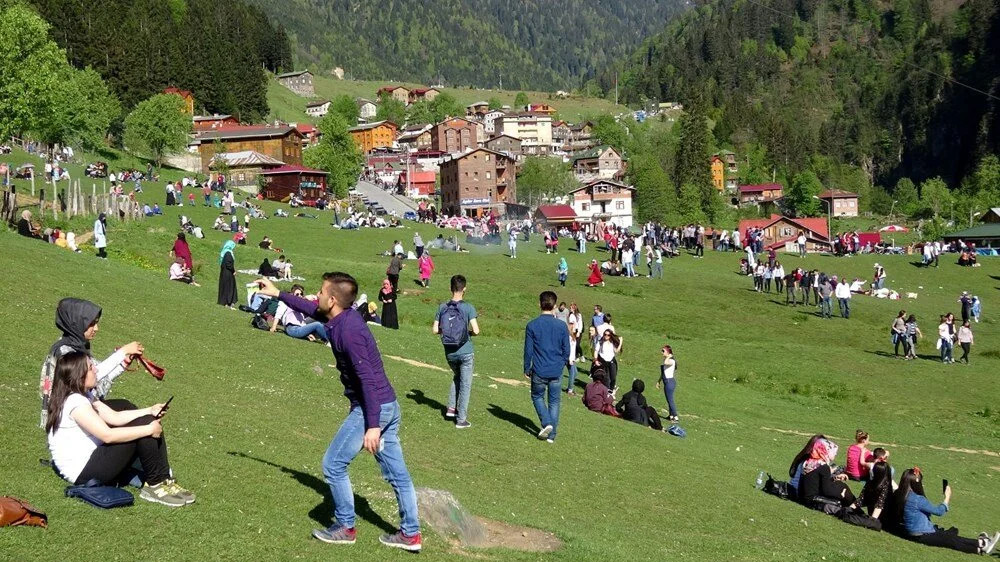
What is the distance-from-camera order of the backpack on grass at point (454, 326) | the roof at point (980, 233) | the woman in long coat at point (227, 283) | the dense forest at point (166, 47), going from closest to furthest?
1. the backpack on grass at point (454, 326)
2. the woman in long coat at point (227, 283)
3. the roof at point (980, 233)
4. the dense forest at point (166, 47)

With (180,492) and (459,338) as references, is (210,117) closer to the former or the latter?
(459,338)

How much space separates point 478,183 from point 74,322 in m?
143

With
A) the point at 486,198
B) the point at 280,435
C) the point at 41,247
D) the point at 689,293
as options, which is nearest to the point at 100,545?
the point at 280,435

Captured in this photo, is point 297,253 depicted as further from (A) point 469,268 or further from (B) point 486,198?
(B) point 486,198

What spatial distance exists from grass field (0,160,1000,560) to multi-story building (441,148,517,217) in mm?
112573

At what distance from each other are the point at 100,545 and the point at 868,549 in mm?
8972

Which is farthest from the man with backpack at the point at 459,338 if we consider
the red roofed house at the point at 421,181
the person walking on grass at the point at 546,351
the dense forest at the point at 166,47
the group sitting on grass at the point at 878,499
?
the red roofed house at the point at 421,181

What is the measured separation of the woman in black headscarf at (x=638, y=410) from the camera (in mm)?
19297

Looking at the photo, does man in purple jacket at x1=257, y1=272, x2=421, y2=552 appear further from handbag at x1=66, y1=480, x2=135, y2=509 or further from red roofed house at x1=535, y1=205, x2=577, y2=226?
red roofed house at x1=535, y1=205, x2=577, y2=226

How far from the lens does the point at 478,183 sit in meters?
152

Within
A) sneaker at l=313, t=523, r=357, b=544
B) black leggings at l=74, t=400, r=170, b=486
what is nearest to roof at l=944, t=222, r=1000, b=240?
sneaker at l=313, t=523, r=357, b=544

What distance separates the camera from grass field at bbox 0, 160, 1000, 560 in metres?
8.97

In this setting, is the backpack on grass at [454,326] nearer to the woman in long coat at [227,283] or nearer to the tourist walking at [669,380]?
the tourist walking at [669,380]

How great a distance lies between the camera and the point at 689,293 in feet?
146
